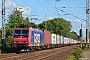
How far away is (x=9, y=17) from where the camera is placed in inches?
2462

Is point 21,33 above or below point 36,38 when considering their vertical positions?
above

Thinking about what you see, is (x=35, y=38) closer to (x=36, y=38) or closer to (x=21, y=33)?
(x=36, y=38)

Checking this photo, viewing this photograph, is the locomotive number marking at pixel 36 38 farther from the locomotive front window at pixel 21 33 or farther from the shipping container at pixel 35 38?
the locomotive front window at pixel 21 33

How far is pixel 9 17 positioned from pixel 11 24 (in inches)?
69.1

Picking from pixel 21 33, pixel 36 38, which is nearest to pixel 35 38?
pixel 36 38

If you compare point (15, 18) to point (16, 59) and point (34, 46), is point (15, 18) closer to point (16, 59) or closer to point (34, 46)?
point (34, 46)

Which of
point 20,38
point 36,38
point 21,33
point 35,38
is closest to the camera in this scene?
point 20,38

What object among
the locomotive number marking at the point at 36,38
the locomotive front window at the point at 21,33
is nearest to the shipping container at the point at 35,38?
the locomotive number marking at the point at 36,38

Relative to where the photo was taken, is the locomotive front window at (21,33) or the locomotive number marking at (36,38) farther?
the locomotive number marking at (36,38)

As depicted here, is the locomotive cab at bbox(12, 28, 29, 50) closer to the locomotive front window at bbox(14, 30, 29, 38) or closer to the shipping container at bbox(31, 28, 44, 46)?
the locomotive front window at bbox(14, 30, 29, 38)

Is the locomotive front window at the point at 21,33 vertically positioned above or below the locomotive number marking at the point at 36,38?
above

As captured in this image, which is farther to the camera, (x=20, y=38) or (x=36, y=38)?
(x=36, y=38)

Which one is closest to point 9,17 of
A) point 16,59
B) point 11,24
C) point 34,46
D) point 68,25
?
point 11,24

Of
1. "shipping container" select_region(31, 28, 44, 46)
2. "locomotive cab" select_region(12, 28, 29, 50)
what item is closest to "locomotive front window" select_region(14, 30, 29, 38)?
"locomotive cab" select_region(12, 28, 29, 50)
